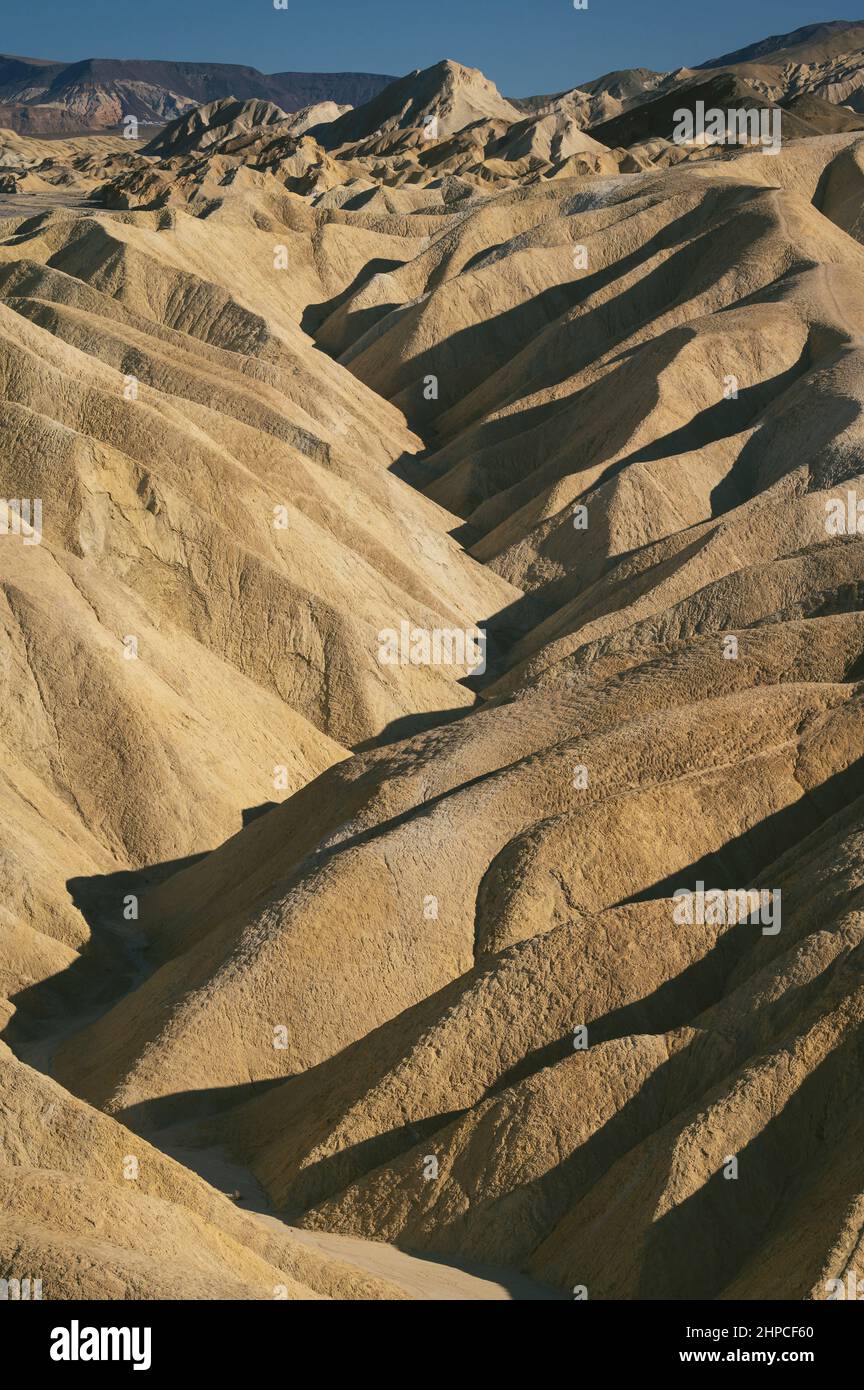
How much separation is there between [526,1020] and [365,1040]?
186 centimetres

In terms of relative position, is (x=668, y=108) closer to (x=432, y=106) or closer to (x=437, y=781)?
(x=432, y=106)

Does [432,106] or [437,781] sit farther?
[432,106]

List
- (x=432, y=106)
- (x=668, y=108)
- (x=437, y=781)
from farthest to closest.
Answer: (x=432, y=106)
(x=668, y=108)
(x=437, y=781)

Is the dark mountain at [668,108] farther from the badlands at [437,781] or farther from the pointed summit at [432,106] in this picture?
the badlands at [437,781]

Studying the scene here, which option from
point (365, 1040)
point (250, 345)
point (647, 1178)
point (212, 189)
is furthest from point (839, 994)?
point (212, 189)

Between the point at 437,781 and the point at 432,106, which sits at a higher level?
the point at 432,106

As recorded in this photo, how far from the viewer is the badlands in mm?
14016

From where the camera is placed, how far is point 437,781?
2133cm

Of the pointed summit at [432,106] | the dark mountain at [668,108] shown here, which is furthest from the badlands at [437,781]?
the pointed summit at [432,106]

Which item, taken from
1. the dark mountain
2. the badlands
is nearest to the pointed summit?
the dark mountain

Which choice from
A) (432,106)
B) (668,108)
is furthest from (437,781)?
(432,106)

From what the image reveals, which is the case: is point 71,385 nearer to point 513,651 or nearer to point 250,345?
point 513,651

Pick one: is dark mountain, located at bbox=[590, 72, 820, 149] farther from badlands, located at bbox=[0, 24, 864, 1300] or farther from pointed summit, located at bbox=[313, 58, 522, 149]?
badlands, located at bbox=[0, 24, 864, 1300]

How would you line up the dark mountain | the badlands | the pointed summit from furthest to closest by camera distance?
1. the pointed summit
2. the dark mountain
3. the badlands
